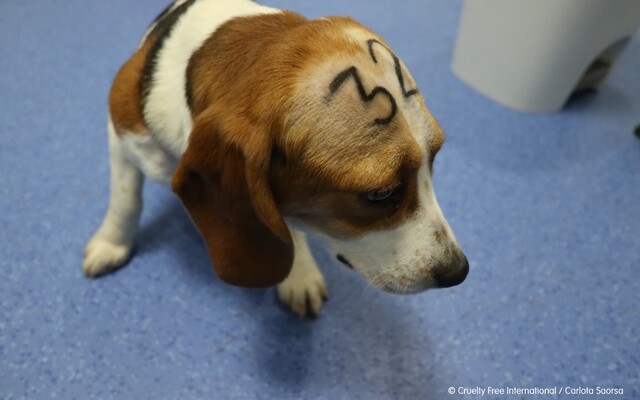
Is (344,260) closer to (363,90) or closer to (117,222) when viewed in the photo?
(363,90)

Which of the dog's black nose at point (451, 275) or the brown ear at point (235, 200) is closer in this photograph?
the brown ear at point (235, 200)

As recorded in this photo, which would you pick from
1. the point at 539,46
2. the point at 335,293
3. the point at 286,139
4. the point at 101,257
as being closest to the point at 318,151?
the point at 286,139

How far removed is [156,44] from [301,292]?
567 millimetres

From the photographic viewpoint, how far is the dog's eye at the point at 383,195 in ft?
2.27

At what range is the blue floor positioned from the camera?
1.01 meters

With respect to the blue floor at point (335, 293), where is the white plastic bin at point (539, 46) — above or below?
above

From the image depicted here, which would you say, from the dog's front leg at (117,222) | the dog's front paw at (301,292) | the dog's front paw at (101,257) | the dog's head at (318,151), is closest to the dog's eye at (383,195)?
the dog's head at (318,151)

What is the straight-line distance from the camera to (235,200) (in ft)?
2.34

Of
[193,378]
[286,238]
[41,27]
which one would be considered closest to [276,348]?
[193,378]

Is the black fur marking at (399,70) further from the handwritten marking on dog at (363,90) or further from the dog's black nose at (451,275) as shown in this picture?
the dog's black nose at (451,275)

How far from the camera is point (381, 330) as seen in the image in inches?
42.9

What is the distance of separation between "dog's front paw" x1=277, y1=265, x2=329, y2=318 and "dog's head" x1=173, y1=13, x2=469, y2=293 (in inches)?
12.0

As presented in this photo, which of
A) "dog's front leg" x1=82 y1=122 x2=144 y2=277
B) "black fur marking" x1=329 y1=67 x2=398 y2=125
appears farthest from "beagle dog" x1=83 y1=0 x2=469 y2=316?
"dog's front leg" x1=82 y1=122 x2=144 y2=277

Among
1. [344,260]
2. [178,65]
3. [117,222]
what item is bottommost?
[117,222]
